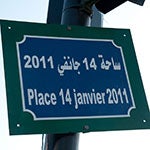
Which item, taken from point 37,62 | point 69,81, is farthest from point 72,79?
point 37,62

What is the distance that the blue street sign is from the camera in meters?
1.27

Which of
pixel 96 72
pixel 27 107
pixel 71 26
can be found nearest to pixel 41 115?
pixel 27 107

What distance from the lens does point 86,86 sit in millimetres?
1348

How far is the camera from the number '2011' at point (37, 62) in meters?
1.32

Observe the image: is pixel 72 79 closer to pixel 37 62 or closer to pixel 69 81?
pixel 69 81

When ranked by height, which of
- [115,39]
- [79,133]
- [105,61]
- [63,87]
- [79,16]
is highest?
[79,16]

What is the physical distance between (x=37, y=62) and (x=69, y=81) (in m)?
0.13

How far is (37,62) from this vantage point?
1333 mm

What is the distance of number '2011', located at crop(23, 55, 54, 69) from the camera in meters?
1.32

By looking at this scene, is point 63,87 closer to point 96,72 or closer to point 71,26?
point 96,72

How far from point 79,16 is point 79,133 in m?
0.48

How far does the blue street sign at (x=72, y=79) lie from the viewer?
1273mm

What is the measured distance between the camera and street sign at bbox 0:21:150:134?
1.25 meters

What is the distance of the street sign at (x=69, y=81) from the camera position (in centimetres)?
125
